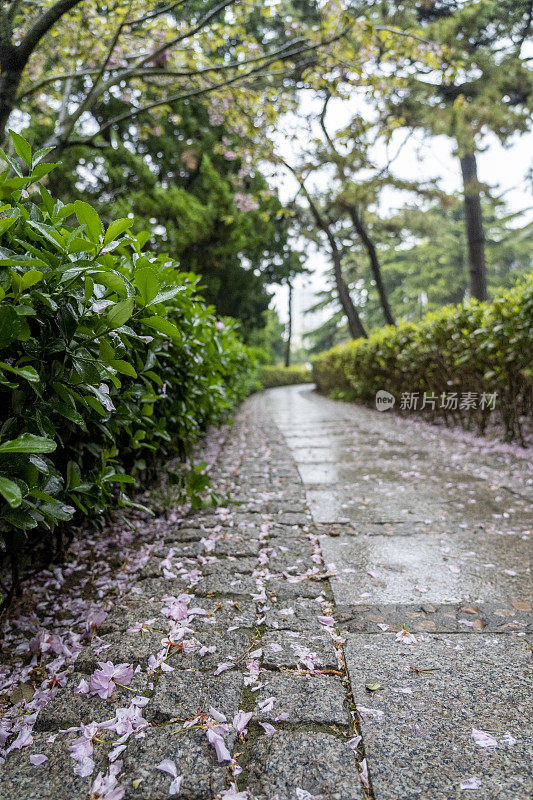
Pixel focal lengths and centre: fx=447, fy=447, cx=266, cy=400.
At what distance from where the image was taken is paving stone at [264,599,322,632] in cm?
148

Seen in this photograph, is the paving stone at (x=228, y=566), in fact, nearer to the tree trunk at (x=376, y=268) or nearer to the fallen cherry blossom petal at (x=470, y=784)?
the fallen cherry blossom petal at (x=470, y=784)

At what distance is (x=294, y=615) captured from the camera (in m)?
1.54

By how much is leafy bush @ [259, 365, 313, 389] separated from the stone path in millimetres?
19948

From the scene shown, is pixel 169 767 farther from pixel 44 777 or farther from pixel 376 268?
pixel 376 268

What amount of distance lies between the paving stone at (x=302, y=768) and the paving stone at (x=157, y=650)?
339 mm

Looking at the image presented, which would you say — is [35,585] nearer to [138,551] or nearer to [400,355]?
[138,551]

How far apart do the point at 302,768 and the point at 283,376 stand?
2412 centimetres

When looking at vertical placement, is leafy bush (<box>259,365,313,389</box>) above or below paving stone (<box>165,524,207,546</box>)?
above

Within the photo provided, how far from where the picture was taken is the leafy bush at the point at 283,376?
22.9 m

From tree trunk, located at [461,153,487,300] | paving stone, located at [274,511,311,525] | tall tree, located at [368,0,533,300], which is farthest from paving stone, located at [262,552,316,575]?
tree trunk, located at [461,153,487,300]

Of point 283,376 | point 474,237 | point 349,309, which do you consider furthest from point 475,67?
point 283,376

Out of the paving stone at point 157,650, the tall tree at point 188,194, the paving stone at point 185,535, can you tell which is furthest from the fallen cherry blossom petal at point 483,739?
the tall tree at point 188,194

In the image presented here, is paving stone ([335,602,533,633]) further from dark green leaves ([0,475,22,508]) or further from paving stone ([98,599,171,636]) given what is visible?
dark green leaves ([0,475,22,508])

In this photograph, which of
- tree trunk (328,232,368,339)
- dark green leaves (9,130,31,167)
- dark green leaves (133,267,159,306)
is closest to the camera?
dark green leaves (9,130,31,167)
